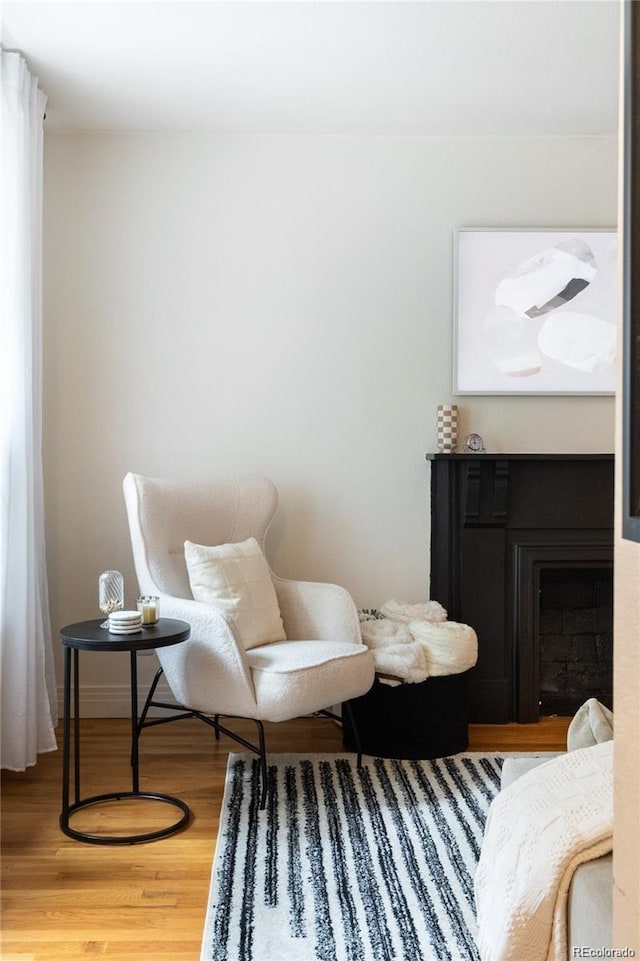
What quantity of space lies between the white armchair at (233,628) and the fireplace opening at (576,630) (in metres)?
1.14

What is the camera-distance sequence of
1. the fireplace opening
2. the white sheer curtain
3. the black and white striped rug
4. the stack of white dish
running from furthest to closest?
the fireplace opening
the white sheer curtain
the stack of white dish
the black and white striped rug

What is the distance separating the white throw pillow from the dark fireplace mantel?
930 mm

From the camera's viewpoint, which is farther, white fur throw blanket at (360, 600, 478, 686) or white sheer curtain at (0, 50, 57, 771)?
white fur throw blanket at (360, 600, 478, 686)

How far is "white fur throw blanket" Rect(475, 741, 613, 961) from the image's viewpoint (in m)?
1.17

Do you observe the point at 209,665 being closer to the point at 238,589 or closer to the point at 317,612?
the point at 238,589

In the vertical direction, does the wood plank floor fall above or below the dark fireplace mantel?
below

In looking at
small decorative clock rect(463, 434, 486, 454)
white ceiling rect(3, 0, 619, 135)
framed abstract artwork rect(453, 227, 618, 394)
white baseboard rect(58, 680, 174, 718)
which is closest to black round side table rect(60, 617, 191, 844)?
white baseboard rect(58, 680, 174, 718)

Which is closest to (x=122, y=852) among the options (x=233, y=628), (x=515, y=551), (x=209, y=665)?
(x=209, y=665)

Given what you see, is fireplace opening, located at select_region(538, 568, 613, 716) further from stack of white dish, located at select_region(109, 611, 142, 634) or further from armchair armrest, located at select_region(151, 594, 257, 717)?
stack of white dish, located at select_region(109, 611, 142, 634)

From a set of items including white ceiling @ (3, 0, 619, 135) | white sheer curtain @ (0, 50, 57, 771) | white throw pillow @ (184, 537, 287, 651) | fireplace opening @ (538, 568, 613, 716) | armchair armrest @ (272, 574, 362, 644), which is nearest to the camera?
white ceiling @ (3, 0, 619, 135)

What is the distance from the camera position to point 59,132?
392 centimetres

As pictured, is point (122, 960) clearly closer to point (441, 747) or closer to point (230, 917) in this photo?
point (230, 917)

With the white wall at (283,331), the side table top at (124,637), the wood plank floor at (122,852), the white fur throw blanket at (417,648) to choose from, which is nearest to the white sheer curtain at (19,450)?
the wood plank floor at (122,852)

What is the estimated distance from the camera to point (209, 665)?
2955 millimetres
